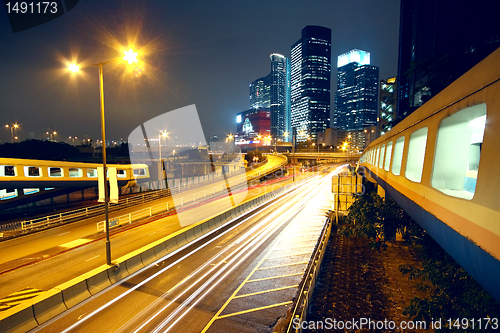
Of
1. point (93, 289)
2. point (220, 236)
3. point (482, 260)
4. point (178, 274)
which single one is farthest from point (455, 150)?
point (220, 236)

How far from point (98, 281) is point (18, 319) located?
117 inches

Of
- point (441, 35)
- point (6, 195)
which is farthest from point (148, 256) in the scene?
point (441, 35)

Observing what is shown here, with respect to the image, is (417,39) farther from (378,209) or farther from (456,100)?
(456,100)

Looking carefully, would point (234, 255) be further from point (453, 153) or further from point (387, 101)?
point (387, 101)

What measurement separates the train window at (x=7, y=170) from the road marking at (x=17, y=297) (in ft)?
59.3

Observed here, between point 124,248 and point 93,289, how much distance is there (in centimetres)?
526

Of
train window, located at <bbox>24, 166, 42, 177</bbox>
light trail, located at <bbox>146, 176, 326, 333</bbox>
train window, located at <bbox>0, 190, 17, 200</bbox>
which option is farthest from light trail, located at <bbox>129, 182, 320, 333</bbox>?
train window, located at <bbox>0, 190, 17, 200</bbox>

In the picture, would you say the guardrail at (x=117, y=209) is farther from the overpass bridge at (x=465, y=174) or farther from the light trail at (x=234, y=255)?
the overpass bridge at (x=465, y=174)

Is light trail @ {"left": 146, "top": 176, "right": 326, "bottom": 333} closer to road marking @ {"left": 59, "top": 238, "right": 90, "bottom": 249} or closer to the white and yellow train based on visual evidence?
road marking @ {"left": 59, "top": 238, "right": 90, "bottom": 249}

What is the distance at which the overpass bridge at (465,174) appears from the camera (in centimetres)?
306

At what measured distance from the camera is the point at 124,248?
15633 millimetres

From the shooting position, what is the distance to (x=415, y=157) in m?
7.54

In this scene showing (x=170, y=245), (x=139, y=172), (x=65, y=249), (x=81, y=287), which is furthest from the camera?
(x=139, y=172)

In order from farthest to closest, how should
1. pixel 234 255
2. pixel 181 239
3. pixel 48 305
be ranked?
1. pixel 181 239
2. pixel 234 255
3. pixel 48 305
